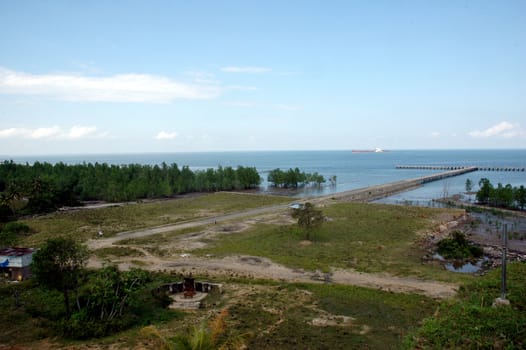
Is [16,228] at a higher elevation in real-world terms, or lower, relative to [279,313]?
higher

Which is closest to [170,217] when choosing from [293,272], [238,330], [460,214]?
[293,272]

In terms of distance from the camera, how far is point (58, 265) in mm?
19609

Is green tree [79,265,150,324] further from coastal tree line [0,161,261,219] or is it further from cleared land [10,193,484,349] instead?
coastal tree line [0,161,261,219]

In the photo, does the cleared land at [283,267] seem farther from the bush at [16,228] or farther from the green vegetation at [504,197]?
the green vegetation at [504,197]

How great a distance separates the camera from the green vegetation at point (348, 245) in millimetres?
27266

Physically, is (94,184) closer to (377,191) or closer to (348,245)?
(348,245)

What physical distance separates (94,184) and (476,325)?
7092 centimetres

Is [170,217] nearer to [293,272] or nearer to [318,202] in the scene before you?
[318,202]

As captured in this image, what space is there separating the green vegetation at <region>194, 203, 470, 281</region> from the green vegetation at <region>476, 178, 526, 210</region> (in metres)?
21.7

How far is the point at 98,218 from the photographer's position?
49.4 m

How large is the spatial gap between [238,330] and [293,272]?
30.7 feet

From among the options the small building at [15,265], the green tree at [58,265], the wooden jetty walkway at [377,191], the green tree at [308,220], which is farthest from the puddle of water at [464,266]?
the wooden jetty walkway at [377,191]

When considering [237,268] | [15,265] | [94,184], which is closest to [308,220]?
[237,268]

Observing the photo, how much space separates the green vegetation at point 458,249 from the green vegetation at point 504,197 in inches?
1267
